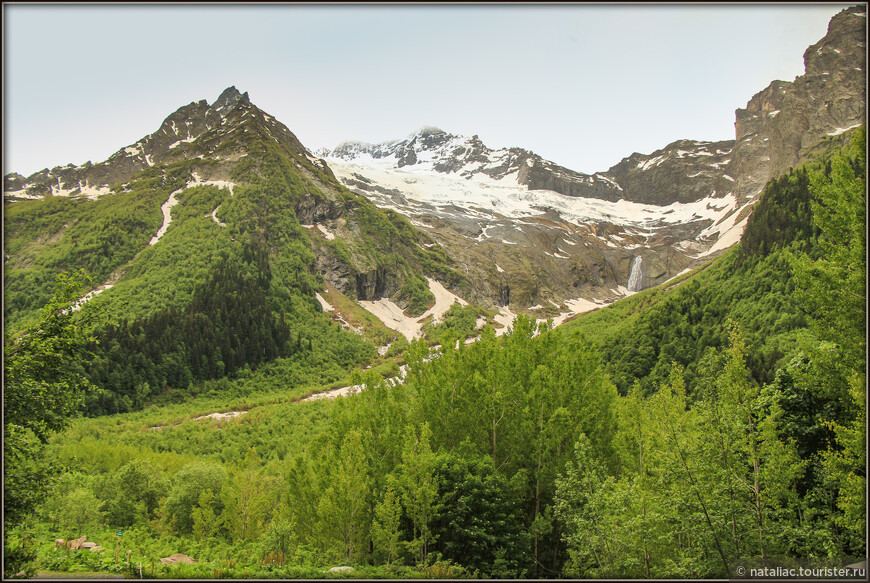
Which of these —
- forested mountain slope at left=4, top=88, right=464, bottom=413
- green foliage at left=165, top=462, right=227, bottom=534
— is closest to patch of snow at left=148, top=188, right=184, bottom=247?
forested mountain slope at left=4, top=88, right=464, bottom=413

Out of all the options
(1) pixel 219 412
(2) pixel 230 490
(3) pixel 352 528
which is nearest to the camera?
(3) pixel 352 528

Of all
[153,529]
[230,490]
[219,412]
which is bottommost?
[219,412]

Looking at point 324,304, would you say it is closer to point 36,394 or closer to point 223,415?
point 223,415

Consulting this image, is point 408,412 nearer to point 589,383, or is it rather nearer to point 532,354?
point 532,354

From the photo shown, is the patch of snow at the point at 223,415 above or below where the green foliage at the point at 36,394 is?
below

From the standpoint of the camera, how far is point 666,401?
2622 centimetres

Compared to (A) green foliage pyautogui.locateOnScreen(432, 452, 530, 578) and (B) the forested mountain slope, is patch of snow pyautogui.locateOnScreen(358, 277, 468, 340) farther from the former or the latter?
(A) green foliage pyautogui.locateOnScreen(432, 452, 530, 578)

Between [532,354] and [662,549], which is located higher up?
[532,354]

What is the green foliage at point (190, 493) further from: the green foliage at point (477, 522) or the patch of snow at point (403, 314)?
the patch of snow at point (403, 314)

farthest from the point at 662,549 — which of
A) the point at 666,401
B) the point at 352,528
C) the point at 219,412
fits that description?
the point at 219,412

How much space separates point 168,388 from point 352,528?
3740 inches

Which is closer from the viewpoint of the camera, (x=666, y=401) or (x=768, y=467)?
(x=768, y=467)

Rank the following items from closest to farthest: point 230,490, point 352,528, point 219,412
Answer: point 352,528
point 230,490
point 219,412

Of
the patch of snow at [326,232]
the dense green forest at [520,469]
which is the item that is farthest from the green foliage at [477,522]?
the patch of snow at [326,232]
